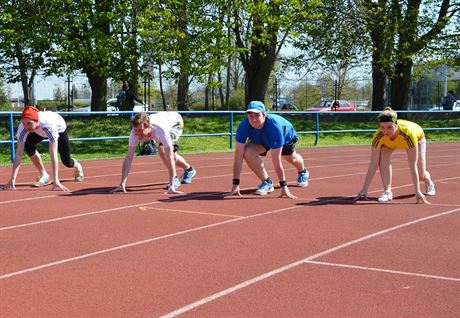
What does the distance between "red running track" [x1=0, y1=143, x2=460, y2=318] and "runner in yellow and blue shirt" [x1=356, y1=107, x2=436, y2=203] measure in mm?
304

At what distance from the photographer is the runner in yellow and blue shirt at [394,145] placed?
822cm

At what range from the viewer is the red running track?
4.42m

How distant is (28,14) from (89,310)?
19433 millimetres

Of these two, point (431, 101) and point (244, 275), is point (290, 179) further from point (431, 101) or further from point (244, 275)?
point (431, 101)

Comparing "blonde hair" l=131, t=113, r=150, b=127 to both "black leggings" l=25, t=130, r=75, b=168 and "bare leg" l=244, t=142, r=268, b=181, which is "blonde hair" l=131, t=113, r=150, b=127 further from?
"black leggings" l=25, t=130, r=75, b=168

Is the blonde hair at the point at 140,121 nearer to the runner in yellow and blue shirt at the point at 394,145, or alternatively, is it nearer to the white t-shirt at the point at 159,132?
the white t-shirt at the point at 159,132

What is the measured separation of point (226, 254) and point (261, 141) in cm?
356

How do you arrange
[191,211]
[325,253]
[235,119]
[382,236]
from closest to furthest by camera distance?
[325,253], [382,236], [191,211], [235,119]

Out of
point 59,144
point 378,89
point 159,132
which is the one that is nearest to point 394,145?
point 159,132

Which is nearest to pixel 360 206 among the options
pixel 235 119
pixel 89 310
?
pixel 89 310

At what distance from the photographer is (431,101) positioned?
66.0 meters

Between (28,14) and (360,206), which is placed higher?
(28,14)

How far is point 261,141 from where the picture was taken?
921cm

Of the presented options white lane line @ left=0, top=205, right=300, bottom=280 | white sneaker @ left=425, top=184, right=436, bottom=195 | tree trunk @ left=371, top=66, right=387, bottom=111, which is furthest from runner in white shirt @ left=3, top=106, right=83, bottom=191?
tree trunk @ left=371, top=66, right=387, bottom=111
